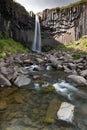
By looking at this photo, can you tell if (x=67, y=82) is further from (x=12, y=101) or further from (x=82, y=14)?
(x=82, y=14)

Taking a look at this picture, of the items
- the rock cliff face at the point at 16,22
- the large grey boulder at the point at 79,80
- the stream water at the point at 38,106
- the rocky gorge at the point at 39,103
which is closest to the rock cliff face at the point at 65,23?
the rock cliff face at the point at 16,22

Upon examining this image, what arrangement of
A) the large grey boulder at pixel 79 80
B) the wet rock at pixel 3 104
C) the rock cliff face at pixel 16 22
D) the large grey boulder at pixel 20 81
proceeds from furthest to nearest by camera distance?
1. the rock cliff face at pixel 16 22
2. the large grey boulder at pixel 79 80
3. the large grey boulder at pixel 20 81
4. the wet rock at pixel 3 104

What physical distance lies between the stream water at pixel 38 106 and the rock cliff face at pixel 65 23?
1517 inches

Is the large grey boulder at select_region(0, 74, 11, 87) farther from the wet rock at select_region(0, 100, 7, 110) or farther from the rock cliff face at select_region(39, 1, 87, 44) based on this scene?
the rock cliff face at select_region(39, 1, 87, 44)

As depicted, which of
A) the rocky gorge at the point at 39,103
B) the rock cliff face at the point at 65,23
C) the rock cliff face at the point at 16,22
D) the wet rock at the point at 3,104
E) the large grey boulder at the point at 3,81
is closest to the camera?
the rocky gorge at the point at 39,103

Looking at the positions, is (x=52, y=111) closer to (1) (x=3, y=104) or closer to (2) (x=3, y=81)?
(1) (x=3, y=104)

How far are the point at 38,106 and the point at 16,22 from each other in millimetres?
36891

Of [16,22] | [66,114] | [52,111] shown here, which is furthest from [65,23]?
[66,114]

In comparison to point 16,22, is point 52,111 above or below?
below

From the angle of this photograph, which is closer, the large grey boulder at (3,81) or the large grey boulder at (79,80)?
the large grey boulder at (3,81)

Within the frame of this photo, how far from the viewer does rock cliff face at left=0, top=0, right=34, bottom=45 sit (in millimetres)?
38688

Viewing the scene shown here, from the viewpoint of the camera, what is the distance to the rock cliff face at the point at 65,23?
162 feet

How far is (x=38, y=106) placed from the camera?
9.12 m

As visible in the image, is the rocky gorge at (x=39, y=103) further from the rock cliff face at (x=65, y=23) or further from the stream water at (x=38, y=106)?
the rock cliff face at (x=65, y=23)
